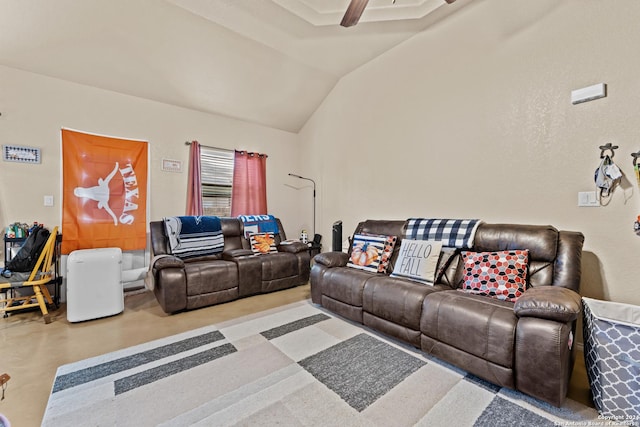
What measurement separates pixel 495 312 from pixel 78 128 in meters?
4.56

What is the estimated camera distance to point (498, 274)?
208cm

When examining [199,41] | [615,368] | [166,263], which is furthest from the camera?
[199,41]

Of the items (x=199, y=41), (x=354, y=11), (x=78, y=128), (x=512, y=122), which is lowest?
(x=512, y=122)

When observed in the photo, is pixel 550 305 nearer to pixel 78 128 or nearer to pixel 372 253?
pixel 372 253

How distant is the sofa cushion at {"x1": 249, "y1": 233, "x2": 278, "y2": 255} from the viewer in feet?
12.6

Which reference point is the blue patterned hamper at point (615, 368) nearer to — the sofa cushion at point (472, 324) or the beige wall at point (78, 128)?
the sofa cushion at point (472, 324)

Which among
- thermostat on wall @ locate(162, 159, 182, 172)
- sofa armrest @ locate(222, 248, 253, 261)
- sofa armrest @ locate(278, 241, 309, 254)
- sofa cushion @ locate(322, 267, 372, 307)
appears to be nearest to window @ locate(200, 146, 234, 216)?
thermostat on wall @ locate(162, 159, 182, 172)

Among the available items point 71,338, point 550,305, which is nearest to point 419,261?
point 550,305

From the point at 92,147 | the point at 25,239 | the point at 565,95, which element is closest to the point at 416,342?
the point at 565,95

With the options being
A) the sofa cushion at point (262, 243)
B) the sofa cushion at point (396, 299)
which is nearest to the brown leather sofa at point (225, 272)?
the sofa cushion at point (262, 243)

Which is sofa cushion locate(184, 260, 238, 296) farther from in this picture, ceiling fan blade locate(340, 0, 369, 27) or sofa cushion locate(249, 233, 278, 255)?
ceiling fan blade locate(340, 0, 369, 27)

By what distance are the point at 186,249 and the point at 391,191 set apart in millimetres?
2691

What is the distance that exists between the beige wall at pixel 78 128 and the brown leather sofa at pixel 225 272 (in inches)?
34.9

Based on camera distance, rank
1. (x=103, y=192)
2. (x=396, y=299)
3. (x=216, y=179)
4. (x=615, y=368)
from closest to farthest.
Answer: (x=615, y=368), (x=396, y=299), (x=103, y=192), (x=216, y=179)
